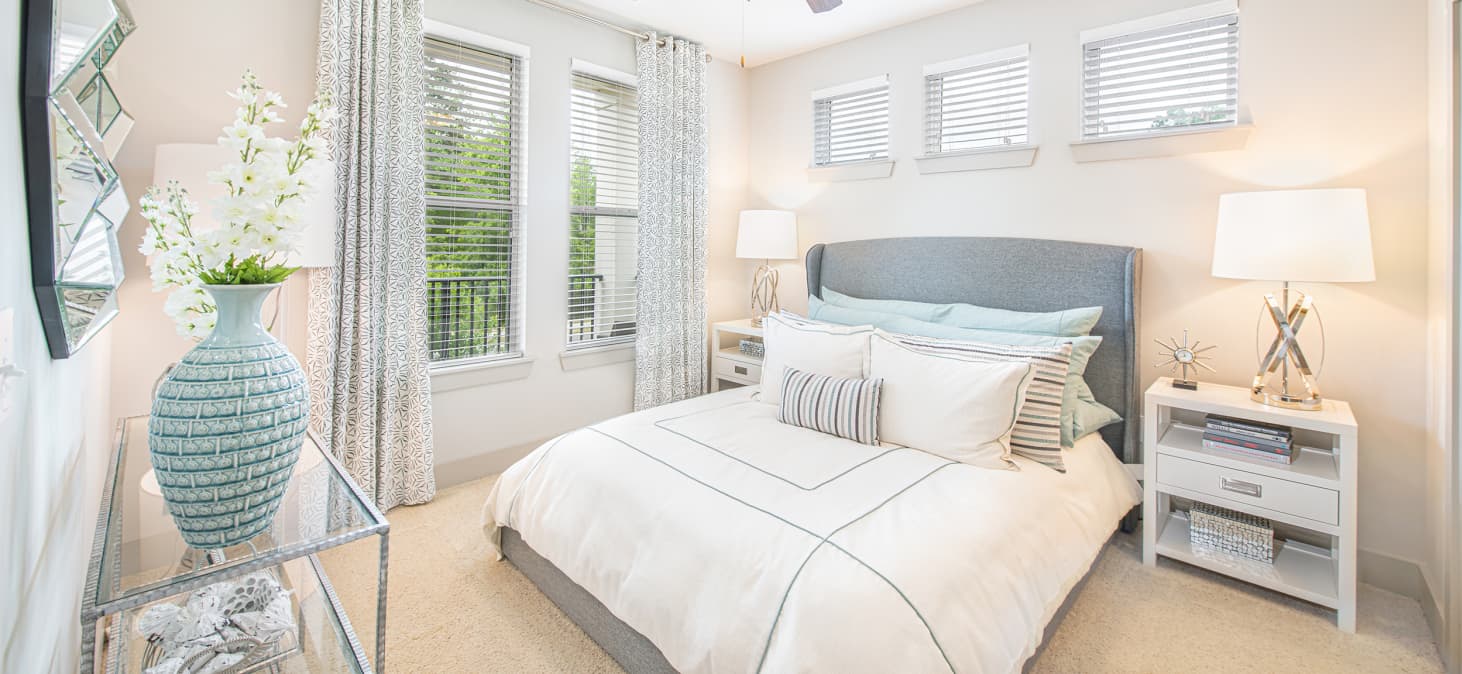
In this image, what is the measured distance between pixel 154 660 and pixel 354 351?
63.6 inches

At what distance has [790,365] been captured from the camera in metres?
2.60

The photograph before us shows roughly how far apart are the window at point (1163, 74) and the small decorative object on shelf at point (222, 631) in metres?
3.37

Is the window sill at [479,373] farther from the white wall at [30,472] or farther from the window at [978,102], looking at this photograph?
the window at [978,102]

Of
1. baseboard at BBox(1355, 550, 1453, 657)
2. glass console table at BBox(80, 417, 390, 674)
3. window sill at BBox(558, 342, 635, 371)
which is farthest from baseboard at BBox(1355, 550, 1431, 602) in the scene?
window sill at BBox(558, 342, 635, 371)

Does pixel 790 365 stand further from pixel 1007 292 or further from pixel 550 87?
pixel 550 87

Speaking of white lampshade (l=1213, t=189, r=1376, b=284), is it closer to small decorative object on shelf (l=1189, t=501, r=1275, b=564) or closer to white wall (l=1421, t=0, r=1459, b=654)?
white wall (l=1421, t=0, r=1459, b=654)

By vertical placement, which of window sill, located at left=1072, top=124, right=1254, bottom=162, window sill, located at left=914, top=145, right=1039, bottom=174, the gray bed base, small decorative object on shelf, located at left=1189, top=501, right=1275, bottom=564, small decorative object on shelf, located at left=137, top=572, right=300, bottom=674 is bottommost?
the gray bed base

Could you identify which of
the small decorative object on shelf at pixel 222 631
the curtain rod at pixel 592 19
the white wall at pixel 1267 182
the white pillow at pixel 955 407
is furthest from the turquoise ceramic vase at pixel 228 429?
the white wall at pixel 1267 182

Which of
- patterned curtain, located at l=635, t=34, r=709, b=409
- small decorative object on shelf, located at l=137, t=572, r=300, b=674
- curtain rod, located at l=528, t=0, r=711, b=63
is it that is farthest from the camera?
patterned curtain, located at l=635, t=34, r=709, b=409

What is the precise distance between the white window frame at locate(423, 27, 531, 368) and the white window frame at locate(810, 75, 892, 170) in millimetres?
1755

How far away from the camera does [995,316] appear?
278 cm

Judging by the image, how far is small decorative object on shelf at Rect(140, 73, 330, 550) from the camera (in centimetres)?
99

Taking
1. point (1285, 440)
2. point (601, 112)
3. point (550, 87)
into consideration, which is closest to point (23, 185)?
point (550, 87)

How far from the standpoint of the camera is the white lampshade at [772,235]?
12.3ft
